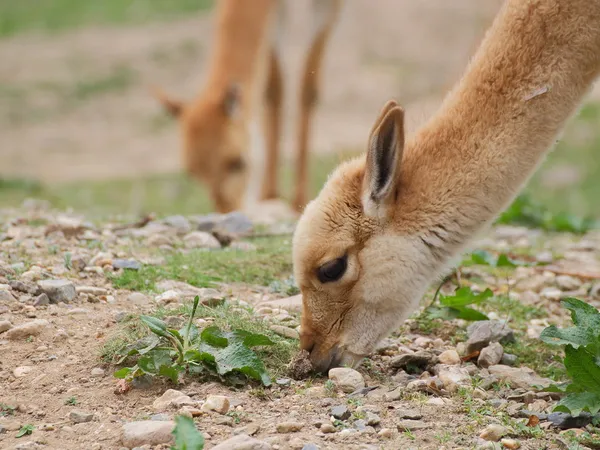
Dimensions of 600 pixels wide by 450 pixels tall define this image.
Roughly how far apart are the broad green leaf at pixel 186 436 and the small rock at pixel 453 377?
136 centimetres

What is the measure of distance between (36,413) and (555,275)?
3592 mm

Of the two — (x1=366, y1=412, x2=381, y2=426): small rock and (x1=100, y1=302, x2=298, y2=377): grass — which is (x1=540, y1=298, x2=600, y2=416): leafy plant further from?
(x1=100, y1=302, x2=298, y2=377): grass

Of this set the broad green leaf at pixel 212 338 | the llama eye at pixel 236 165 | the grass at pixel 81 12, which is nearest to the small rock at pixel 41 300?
the broad green leaf at pixel 212 338

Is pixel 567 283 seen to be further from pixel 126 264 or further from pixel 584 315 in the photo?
pixel 126 264

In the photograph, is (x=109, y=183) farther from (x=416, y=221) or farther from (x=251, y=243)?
(x=416, y=221)

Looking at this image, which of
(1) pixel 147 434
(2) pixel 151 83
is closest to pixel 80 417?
(1) pixel 147 434

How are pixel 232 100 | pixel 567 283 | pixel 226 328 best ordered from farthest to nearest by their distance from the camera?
pixel 232 100 → pixel 567 283 → pixel 226 328

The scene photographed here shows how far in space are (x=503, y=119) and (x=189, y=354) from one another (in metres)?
1.79

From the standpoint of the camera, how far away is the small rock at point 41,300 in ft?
14.8

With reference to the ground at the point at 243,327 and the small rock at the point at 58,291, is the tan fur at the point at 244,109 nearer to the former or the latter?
the ground at the point at 243,327

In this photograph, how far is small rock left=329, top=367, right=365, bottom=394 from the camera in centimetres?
406

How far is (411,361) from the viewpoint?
4.42m

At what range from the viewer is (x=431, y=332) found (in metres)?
4.97

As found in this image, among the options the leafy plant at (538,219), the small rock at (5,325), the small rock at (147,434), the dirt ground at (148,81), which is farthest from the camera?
the dirt ground at (148,81)
